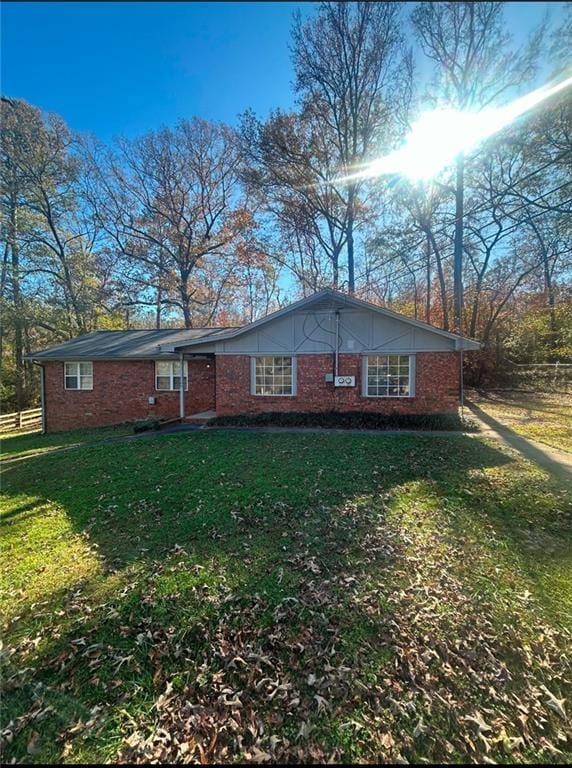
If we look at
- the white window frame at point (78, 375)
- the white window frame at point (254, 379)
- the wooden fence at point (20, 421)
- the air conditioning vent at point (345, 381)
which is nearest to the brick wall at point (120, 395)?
the white window frame at point (78, 375)

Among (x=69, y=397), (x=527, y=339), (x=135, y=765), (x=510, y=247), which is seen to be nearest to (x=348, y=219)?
(x=510, y=247)

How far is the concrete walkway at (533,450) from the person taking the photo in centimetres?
684

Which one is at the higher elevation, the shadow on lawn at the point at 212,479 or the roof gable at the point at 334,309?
the roof gable at the point at 334,309

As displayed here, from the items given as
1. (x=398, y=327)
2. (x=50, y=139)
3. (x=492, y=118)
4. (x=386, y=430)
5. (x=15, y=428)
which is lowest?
(x=15, y=428)

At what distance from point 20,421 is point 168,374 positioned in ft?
29.8

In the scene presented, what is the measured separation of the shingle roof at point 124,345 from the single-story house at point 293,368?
0.08 meters

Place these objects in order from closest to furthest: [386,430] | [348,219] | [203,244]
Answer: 1. [386,430]
2. [348,219]
3. [203,244]

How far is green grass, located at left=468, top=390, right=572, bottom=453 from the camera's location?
9586mm

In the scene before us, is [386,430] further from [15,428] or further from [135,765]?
[15,428]

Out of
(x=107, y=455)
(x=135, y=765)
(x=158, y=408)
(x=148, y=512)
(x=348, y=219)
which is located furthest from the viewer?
(x=348, y=219)

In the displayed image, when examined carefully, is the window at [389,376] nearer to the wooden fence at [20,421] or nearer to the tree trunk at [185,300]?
the wooden fence at [20,421]

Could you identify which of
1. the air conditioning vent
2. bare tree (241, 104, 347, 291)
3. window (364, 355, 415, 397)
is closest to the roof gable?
window (364, 355, 415, 397)

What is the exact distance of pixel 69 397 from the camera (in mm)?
14133

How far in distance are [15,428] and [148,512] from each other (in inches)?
624
